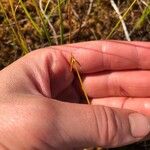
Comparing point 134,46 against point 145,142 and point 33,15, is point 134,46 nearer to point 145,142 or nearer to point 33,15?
point 145,142

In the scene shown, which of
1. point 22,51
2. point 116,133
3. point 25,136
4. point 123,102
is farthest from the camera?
point 22,51

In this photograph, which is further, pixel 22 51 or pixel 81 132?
pixel 22 51

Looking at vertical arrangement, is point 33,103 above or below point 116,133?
above

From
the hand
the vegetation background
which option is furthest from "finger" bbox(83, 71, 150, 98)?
the vegetation background

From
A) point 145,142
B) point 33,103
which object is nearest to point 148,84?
point 145,142

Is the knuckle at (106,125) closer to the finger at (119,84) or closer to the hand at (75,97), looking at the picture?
the hand at (75,97)
